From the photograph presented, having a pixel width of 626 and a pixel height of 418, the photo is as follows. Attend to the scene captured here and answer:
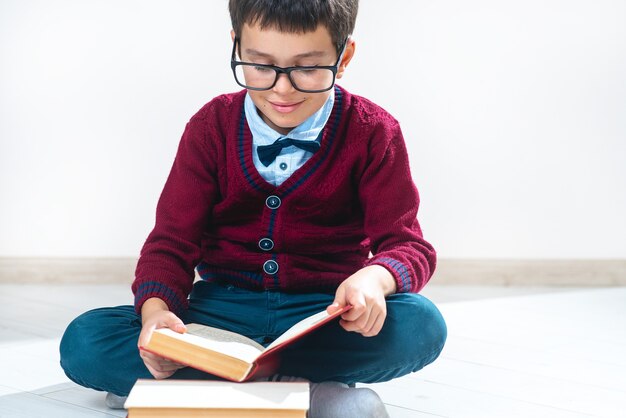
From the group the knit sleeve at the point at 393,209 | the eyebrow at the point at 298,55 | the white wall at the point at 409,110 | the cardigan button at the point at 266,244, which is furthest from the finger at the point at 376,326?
the white wall at the point at 409,110

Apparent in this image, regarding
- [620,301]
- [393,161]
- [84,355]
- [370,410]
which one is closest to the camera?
[370,410]

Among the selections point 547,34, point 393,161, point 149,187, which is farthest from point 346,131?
point 547,34

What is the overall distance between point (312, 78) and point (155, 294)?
13.1 inches

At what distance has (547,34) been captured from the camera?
2332 mm

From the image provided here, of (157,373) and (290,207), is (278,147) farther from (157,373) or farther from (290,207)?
(157,373)

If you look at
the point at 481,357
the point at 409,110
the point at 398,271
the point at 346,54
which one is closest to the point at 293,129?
the point at 346,54

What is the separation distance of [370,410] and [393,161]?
365 millimetres

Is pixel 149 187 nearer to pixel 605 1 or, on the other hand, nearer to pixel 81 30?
pixel 81 30

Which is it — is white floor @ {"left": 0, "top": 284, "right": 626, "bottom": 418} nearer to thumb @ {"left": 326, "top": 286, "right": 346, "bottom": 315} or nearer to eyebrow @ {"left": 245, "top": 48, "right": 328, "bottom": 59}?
thumb @ {"left": 326, "top": 286, "right": 346, "bottom": 315}

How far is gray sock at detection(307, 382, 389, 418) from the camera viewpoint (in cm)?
99

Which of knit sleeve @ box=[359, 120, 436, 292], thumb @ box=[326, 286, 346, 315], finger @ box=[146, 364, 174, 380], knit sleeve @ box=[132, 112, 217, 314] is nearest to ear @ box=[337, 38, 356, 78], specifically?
knit sleeve @ box=[359, 120, 436, 292]

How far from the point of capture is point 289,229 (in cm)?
119

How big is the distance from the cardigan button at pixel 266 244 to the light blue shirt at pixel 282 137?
3.1 inches

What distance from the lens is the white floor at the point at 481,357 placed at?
4.07ft
